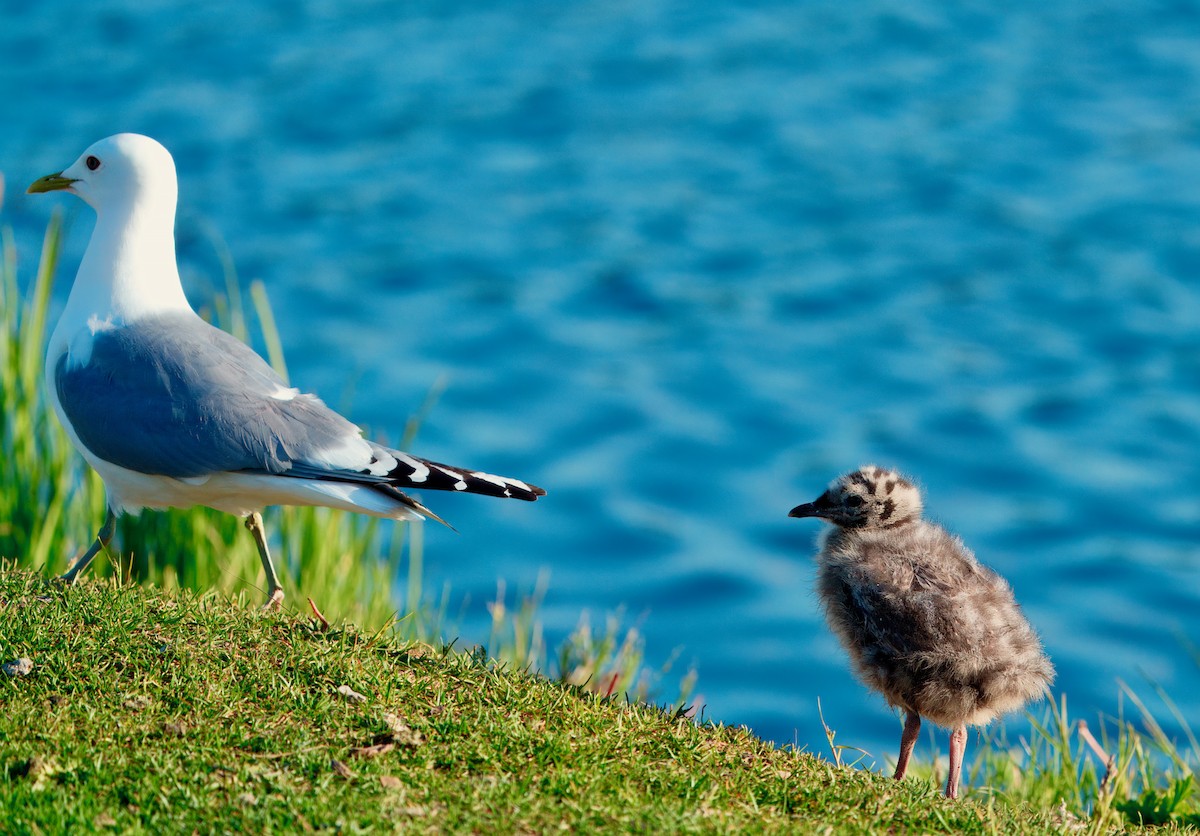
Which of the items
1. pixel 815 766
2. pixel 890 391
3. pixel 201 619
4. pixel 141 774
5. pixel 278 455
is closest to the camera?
pixel 141 774

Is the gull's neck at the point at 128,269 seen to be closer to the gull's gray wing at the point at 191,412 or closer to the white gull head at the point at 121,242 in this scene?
the white gull head at the point at 121,242

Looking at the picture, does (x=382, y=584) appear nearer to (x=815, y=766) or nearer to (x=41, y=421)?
(x=41, y=421)

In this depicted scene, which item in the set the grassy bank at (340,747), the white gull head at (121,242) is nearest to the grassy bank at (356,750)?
the grassy bank at (340,747)

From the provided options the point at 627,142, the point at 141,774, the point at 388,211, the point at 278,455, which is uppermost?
the point at 627,142

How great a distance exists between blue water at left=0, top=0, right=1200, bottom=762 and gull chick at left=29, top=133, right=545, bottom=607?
4973 mm

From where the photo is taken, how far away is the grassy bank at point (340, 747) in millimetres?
4090

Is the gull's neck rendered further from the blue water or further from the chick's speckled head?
the blue water

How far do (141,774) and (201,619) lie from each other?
1.00 metres

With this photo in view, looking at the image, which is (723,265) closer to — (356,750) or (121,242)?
(121,242)

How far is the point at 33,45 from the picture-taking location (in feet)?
63.2

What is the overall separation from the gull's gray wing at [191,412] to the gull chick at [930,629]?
6.01 feet

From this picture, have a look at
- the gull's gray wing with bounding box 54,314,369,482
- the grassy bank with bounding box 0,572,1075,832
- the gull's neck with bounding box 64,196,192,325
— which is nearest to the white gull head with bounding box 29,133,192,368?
the gull's neck with bounding box 64,196,192,325

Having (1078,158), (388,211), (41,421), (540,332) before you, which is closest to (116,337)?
(41,421)

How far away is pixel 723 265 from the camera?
49.6 ft
